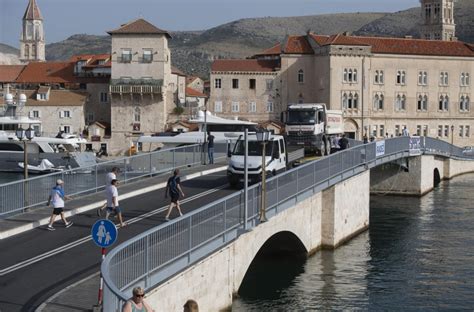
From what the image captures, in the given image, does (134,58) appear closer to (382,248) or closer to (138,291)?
(382,248)

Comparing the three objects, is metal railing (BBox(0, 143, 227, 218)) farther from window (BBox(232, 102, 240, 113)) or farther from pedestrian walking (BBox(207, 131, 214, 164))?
window (BBox(232, 102, 240, 113))

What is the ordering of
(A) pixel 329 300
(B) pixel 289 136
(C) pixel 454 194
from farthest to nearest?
(C) pixel 454 194
(B) pixel 289 136
(A) pixel 329 300

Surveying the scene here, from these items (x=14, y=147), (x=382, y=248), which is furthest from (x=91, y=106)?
(x=382, y=248)

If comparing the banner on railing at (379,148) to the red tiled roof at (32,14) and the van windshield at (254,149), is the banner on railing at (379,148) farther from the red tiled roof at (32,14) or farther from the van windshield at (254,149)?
the red tiled roof at (32,14)

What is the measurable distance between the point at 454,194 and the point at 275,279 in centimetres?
3255

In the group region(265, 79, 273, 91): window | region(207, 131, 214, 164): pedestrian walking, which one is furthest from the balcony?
region(207, 131, 214, 164): pedestrian walking

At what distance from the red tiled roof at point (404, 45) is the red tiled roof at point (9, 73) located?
1495 inches

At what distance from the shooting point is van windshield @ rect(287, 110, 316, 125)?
174 feet

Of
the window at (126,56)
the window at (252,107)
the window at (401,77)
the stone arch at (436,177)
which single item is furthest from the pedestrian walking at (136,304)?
the window at (401,77)

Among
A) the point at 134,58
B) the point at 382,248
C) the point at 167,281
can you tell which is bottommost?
the point at 382,248

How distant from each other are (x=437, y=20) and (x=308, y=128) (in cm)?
11756

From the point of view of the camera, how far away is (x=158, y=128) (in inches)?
3784

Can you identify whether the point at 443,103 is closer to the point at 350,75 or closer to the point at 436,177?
the point at 350,75

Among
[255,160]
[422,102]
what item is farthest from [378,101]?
[255,160]
